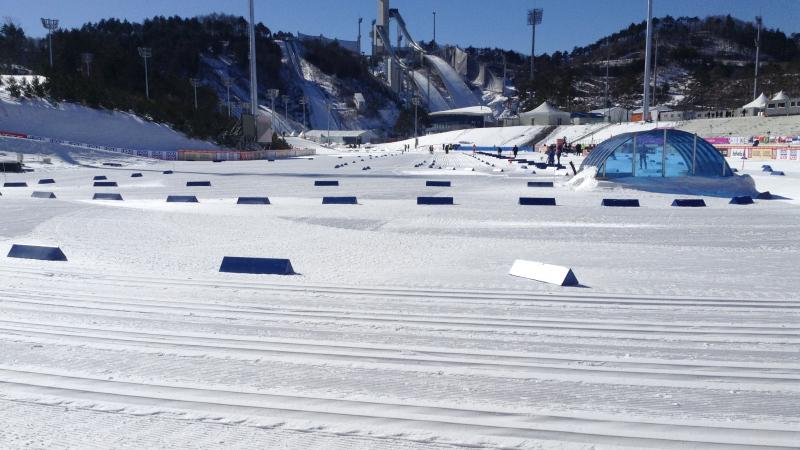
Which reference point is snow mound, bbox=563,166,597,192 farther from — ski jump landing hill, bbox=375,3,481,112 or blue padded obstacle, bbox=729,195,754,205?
ski jump landing hill, bbox=375,3,481,112

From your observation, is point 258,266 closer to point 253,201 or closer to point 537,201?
point 253,201

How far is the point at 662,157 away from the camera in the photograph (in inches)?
749

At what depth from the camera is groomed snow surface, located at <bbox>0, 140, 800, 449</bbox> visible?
322 centimetres

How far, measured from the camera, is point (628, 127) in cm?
6550

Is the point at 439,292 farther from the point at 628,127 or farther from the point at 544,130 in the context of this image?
the point at 544,130

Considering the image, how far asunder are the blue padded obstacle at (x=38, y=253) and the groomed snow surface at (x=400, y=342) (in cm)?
19

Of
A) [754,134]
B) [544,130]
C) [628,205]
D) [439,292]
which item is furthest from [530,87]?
[439,292]

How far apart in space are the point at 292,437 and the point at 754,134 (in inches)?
2381

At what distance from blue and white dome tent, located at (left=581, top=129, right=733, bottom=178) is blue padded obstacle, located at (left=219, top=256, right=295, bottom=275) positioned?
559 inches

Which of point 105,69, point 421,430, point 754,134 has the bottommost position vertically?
point 421,430

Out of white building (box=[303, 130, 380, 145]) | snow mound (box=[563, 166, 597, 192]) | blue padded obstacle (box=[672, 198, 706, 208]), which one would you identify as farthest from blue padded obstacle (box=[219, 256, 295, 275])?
white building (box=[303, 130, 380, 145])

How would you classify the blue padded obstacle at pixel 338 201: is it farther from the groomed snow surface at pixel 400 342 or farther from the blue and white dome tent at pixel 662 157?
the blue and white dome tent at pixel 662 157

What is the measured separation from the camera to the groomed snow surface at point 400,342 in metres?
3.22

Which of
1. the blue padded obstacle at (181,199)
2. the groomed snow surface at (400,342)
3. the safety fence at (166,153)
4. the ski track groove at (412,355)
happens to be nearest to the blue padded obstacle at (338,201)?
the blue padded obstacle at (181,199)
